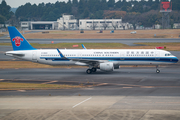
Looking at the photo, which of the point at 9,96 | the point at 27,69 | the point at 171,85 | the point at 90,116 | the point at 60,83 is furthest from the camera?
the point at 27,69

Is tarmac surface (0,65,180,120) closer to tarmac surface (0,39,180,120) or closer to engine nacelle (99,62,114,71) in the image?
tarmac surface (0,39,180,120)

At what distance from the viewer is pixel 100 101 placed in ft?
74.2

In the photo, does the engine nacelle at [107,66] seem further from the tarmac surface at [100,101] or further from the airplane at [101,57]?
the tarmac surface at [100,101]

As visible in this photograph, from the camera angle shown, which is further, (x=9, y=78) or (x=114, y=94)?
(x=9, y=78)

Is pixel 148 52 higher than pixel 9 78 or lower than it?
higher

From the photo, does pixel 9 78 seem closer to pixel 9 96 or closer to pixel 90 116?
pixel 9 96

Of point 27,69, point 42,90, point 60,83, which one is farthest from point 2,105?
point 27,69

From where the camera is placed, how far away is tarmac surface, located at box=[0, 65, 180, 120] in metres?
18.6

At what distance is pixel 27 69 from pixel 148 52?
22.8 m

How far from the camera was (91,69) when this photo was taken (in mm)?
39688

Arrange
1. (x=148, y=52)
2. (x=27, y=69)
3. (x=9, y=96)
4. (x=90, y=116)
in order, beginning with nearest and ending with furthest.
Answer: (x=90, y=116) → (x=9, y=96) → (x=148, y=52) → (x=27, y=69)

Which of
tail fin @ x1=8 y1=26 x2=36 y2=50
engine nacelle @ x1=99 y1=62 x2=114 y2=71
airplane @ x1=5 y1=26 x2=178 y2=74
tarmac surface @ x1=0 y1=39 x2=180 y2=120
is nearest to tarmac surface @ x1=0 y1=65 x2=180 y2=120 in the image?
tarmac surface @ x1=0 y1=39 x2=180 y2=120

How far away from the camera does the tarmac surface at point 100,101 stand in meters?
18.6

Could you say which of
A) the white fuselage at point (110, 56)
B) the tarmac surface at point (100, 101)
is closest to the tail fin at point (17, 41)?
the white fuselage at point (110, 56)
